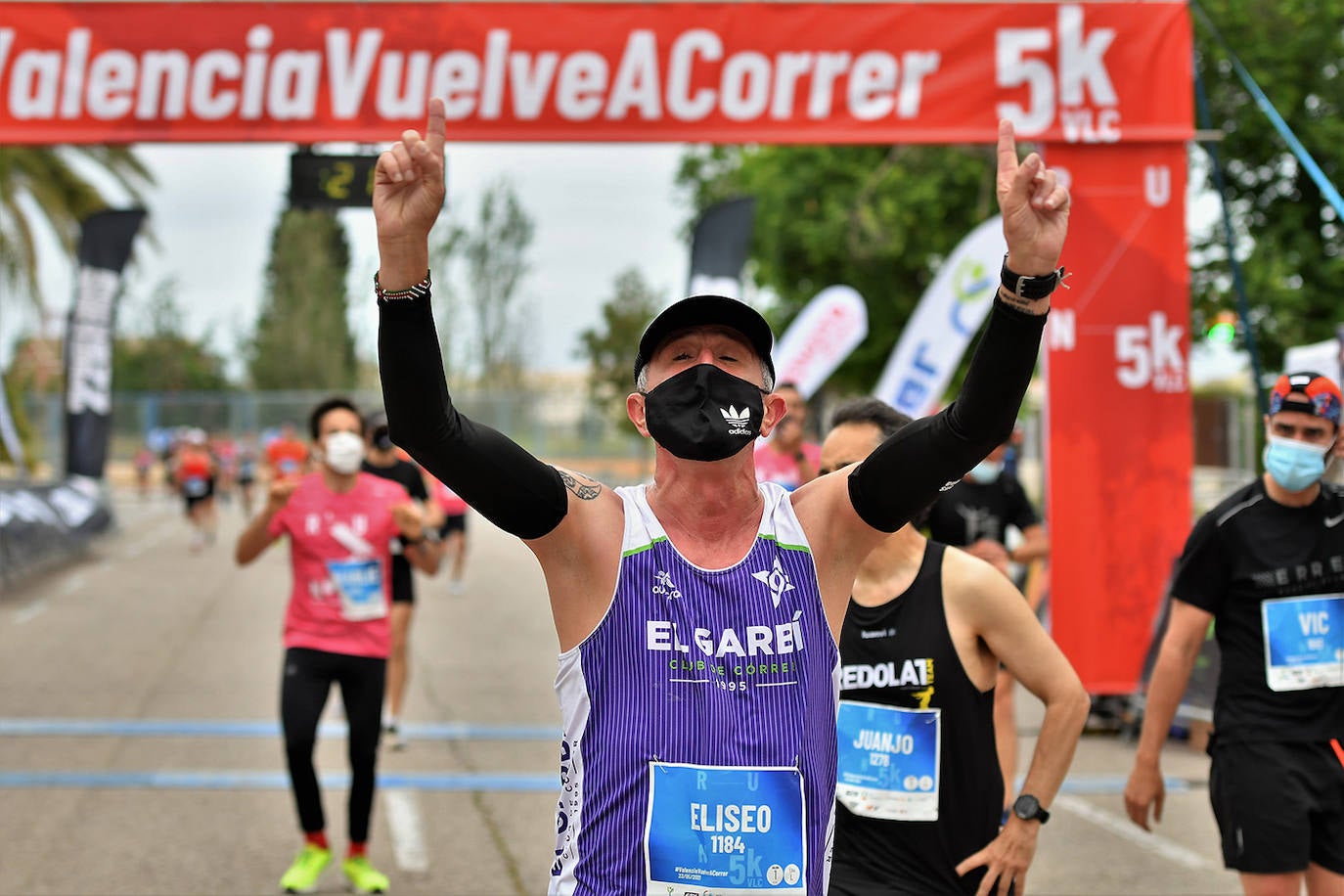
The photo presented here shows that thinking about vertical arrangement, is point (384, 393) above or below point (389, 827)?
above

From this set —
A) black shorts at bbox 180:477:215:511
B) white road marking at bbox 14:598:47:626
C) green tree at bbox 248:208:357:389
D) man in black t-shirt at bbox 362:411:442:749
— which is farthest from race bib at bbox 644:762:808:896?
green tree at bbox 248:208:357:389

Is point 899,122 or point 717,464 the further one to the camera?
point 899,122

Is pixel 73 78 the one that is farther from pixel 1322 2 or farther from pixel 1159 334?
pixel 1322 2

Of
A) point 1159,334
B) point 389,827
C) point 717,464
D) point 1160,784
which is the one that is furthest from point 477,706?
point 717,464

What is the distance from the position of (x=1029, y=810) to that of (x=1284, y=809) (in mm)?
1033

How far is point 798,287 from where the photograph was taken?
29.6 metres

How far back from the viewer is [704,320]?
8.77 feet

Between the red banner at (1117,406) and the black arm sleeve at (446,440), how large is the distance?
274 inches

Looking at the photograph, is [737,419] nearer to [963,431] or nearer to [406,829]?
[963,431]

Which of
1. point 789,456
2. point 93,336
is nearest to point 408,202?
point 789,456

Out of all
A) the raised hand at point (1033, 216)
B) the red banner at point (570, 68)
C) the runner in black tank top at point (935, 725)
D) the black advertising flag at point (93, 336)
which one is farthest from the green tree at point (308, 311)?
the raised hand at point (1033, 216)

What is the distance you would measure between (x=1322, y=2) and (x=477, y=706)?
16138 millimetres

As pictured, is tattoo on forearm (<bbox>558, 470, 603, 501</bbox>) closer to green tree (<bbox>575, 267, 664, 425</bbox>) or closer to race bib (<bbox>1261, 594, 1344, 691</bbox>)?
race bib (<bbox>1261, 594, 1344, 691</bbox>)

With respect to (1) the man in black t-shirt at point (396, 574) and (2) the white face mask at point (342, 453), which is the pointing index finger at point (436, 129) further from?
(1) the man in black t-shirt at point (396, 574)
